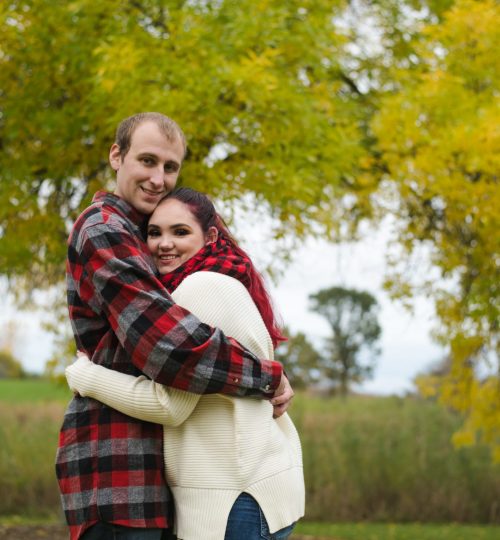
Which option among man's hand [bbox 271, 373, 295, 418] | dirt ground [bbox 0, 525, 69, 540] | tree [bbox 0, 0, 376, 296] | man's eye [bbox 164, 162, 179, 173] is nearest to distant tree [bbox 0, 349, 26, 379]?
dirt ground [bbox 0, 525, 69, 540]

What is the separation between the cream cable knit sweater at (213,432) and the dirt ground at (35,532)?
6.58m

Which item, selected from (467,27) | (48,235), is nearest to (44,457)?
(48,235)

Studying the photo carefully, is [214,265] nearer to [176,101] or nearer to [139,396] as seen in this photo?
[139,396]

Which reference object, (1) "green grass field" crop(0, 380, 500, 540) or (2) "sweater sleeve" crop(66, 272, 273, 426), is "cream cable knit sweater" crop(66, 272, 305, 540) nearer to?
(2) "sweater sleeve" crop(66, 272, 273, 426)

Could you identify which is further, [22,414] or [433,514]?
[22,414]

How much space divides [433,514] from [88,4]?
Result: 8157 millimetres

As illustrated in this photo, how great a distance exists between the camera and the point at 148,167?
2439 mm

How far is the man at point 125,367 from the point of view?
83.2 inches

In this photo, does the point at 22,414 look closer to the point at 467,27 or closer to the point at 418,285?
the point at 418,285

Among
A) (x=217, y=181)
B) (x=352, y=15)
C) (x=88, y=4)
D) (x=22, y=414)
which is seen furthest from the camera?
(x=22, y=414)

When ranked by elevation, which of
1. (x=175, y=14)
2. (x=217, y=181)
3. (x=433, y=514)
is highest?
(x=175, y=14)

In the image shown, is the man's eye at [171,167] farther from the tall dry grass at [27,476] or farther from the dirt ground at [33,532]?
the tall dry grass at [27,476]

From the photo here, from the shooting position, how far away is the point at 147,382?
216 centimetres

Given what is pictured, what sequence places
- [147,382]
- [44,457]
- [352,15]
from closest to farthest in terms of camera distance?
[147,382] < [352,15] < [44,457]
